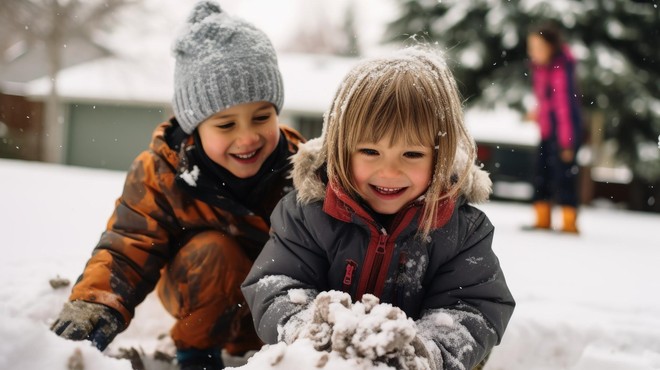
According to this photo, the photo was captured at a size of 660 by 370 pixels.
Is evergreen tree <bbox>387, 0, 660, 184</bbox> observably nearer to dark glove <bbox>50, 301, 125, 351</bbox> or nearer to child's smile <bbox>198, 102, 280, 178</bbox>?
child's smile <bbox>198, 102, 280, 178</bbox>

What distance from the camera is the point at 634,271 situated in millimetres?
3904

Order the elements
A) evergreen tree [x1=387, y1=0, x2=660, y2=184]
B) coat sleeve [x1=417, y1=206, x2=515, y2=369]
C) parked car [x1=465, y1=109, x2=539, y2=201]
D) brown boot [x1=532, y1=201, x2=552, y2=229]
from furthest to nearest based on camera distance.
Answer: parked car [x1=465, y1=109, x2=539, y2=201] → evergreen tree [x1=387, y1=0, x2=660, y2=184] → brown boot [x1=532, y1=201, x2=552, y2=229] → coat sleeve [x1=417, y1=206, x2=515, y2=369]

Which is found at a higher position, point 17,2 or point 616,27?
point 616,27

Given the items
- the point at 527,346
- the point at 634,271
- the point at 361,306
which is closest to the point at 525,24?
the point at 634,271

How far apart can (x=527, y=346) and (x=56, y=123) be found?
1907cm

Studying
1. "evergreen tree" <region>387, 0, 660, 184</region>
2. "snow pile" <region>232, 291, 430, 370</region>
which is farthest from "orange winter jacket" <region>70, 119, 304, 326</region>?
"evergreen tree" <region>387, 0, 660, 184</region>

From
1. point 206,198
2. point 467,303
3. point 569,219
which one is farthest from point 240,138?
point 569,219

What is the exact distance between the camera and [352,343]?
45.9 inches

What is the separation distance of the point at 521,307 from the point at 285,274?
1.23 m

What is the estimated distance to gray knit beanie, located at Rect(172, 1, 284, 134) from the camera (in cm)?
204

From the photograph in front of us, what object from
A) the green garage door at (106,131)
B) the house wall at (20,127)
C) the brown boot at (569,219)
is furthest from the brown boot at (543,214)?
the house wall at (20,127)

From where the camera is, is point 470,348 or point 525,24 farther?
point 525,24

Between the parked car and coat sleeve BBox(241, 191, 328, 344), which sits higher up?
coat sleeve BBox(241, 191, 328, 344)

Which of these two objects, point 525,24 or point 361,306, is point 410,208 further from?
point 525,24
